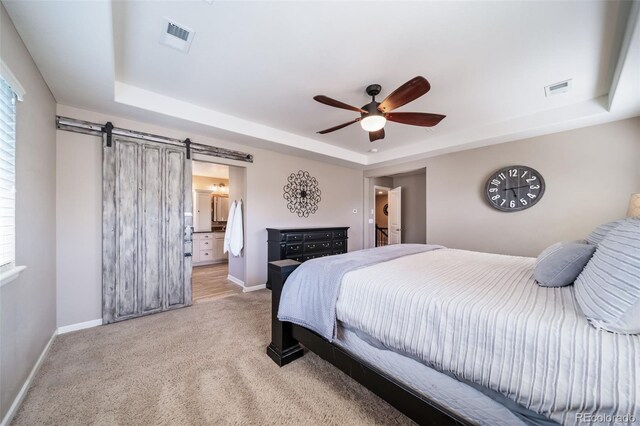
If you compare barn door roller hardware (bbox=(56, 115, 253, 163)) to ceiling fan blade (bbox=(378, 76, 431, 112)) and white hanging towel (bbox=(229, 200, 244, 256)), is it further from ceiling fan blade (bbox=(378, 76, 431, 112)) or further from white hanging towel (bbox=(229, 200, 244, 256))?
ceiling fan blade (bbox=(378, 76, 431, 112))

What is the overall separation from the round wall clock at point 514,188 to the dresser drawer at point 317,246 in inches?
107

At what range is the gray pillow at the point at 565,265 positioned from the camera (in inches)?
56.0

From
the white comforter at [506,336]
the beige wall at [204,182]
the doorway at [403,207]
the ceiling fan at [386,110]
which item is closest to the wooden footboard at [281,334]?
the white comforter at [506,336]

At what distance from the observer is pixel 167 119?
3023mm

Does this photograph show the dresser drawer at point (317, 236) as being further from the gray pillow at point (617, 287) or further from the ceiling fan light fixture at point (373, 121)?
the gray pillow at point (617, 287)

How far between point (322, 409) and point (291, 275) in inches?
35.6

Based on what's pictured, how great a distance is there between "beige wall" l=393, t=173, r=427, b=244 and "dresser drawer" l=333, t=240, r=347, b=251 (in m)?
2.35

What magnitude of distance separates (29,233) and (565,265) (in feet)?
11.8

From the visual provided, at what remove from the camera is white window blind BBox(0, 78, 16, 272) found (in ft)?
4.70

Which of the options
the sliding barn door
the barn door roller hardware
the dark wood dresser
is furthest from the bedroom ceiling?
the dark wood dresser

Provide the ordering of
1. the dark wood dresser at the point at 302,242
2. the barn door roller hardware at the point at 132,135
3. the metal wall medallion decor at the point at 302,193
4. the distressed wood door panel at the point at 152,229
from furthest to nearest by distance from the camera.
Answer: the metal wall medallion decor at the point at 302,193
the dark wood dresser at the point at 302,242
the distressed wood door panel at the point at 152,229
the barn door roller hardware at the point at 132,135

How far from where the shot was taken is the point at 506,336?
1034 millimetres

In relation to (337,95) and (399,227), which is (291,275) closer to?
(337,95)

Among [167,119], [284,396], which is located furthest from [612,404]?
[167,119]
